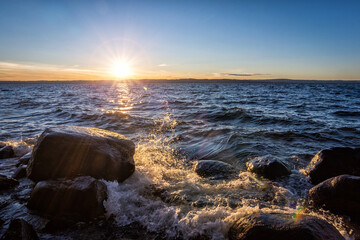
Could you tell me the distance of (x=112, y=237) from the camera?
10.5ft

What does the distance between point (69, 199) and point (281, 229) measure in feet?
11.6

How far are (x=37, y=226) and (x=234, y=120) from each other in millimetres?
12172

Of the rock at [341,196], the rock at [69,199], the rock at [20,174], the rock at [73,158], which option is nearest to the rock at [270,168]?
the rock at [341,196]

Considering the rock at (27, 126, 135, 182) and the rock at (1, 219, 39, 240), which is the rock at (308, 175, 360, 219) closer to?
the rock at (27, 126, 135, 182)

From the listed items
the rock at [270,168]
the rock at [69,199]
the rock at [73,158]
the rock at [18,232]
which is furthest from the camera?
the rock at [270,168]

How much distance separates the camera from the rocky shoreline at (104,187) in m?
2.91

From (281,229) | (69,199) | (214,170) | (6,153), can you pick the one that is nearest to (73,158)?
(69,199)

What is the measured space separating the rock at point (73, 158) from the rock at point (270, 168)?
3729 mm

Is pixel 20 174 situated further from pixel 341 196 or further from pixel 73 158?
pixel 341 196

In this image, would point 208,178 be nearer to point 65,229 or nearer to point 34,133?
point 65,229

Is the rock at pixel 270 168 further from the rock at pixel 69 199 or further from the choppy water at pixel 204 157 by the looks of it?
the rock at pixel 69 199

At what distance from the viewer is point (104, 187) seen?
4.24 metres

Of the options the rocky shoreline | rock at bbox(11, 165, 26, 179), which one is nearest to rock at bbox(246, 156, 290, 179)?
the rocky shoreline

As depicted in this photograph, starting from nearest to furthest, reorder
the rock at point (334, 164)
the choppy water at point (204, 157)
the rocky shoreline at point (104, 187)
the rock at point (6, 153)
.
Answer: the rocky shoreline at point (104, 187), the choppy water at point (204, 157), the rock at point (334, 164), the rock at point (6, 153)
